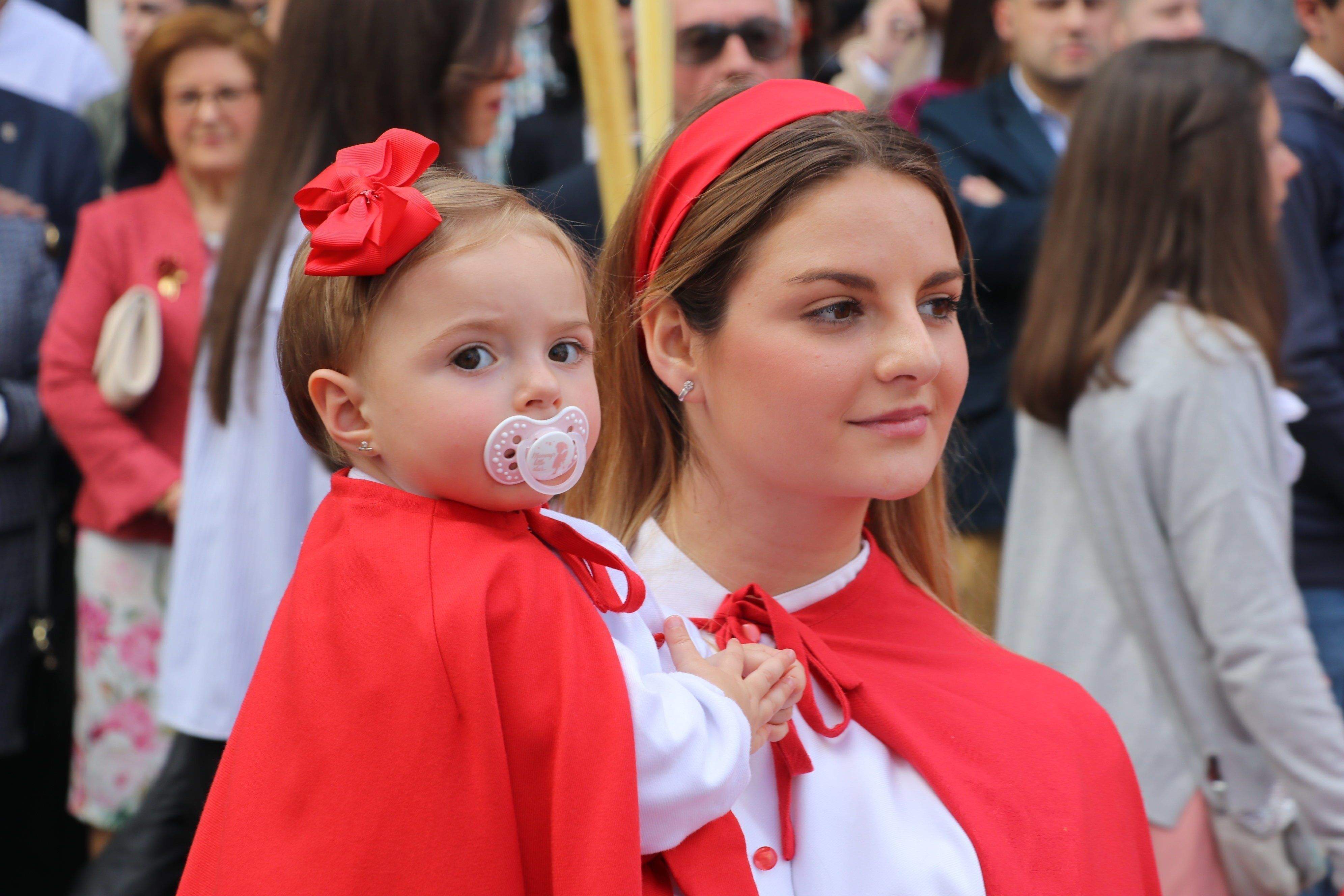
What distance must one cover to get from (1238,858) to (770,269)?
5.96 ft

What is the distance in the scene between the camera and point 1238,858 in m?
2.90

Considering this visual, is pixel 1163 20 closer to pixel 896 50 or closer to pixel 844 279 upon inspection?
pixel 896 50

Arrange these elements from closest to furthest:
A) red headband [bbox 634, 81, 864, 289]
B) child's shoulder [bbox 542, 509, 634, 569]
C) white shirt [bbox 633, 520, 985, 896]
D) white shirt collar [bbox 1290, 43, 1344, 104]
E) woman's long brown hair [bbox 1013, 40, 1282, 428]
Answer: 1. child's shoulder [bbox 542, 509, 634, 569]
2. white shirt [bbox 633, 520, 985, 896]
3. red headband [bbox 634, 81, 864, 289]
4. woman's long brown hair [bbox 1013, 40, 1282, 428]
5. white shirt collar [bbox 1290, 43, 1344, 104]

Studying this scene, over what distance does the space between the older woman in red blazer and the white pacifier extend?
2.40 metres

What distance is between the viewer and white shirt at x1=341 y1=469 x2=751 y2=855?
4.69ft

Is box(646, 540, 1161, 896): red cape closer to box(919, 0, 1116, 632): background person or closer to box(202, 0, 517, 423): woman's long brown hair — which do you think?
box(919, 0, 1116, 632): background person

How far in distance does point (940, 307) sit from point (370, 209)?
0.79 m

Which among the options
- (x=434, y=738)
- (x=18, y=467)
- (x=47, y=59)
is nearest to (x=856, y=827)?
(x=434, y=738)

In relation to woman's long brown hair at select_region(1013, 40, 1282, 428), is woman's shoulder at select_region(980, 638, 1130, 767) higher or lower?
lower

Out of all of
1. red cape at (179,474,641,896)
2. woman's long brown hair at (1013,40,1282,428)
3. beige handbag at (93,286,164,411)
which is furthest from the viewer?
beige handbag at (93,286,164,411)

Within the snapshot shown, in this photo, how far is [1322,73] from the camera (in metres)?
4.17

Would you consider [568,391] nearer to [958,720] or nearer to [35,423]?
[958,720]

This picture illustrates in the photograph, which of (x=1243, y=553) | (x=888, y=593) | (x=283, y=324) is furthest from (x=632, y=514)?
(x=1243, y=553)

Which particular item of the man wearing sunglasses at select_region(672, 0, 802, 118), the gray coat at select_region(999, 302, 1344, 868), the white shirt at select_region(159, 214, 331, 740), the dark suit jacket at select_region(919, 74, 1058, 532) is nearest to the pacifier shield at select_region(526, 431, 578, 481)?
the white shirt at select_region(159, 214, 331, 740)
